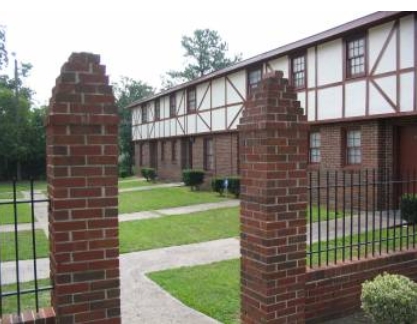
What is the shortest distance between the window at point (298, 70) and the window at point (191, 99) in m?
8.84

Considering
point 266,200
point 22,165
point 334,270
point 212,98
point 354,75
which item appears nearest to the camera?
point 266,200

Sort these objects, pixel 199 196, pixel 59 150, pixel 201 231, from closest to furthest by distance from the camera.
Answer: pixel 59 150 < pixel 201 231 < pixel 199 196

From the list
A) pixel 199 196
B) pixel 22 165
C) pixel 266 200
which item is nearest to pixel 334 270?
pixel 266 200

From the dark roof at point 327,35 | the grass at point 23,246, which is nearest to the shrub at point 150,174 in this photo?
the dark roof at point 327,35

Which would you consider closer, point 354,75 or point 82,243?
point 82,243

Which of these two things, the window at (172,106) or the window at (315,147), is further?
the window at (172,106)

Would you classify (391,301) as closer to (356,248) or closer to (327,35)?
(356,248)

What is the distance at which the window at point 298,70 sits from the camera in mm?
15602

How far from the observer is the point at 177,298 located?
581cm

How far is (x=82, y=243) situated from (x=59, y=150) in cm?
73

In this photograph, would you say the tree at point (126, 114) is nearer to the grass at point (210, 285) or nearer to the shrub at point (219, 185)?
the shrub at point (219, 185)

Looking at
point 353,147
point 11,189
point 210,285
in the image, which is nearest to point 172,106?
point 11,189

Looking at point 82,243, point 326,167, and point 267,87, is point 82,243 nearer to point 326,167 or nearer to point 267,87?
point 267,87

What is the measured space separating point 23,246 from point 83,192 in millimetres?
6976
